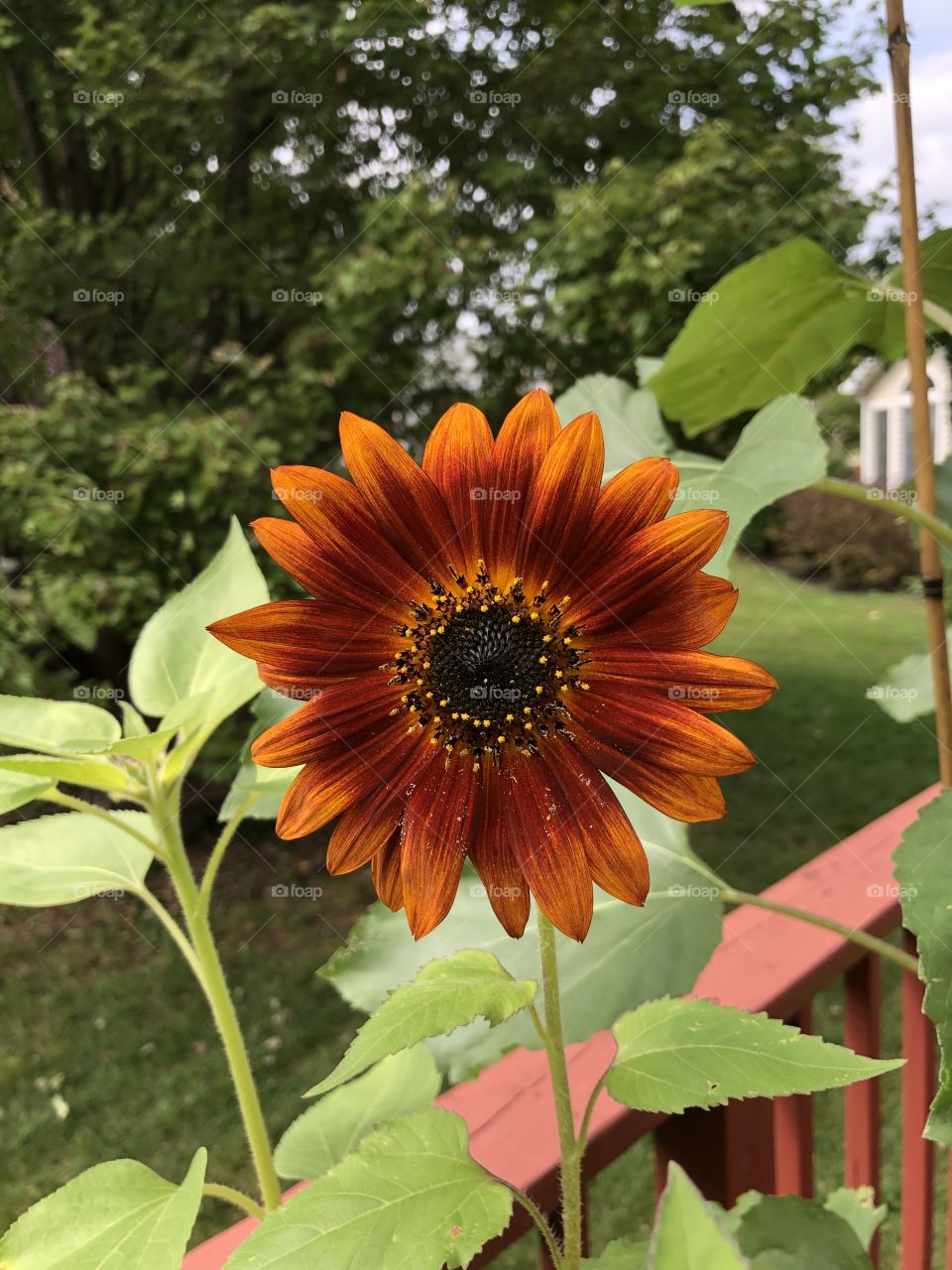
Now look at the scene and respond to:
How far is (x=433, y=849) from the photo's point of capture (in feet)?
1.44

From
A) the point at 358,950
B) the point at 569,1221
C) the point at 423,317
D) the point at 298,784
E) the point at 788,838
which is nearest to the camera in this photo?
the point at 298,784

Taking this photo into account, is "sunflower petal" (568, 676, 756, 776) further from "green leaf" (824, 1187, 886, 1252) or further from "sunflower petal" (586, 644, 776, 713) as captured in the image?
"green leaf" (824, 1187, 886, 1252)

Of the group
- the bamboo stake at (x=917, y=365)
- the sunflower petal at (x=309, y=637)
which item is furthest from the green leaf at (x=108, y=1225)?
the bamboo stake at (x=917, y=365)

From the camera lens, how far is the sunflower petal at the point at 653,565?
0.41 m

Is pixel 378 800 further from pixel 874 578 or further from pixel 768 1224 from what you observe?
pixel 874 578

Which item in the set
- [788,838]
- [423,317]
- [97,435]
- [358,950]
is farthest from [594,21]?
[358,950]

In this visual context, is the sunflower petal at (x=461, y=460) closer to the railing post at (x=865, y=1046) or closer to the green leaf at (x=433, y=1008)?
the green leaf at (x=433, y=1008)

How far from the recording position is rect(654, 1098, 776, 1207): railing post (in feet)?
2.90

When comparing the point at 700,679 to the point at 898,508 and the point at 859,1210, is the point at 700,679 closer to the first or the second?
the point at 898,508

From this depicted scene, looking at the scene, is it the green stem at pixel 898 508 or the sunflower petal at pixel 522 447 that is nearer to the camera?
the sunflower petal at pixel 522 447

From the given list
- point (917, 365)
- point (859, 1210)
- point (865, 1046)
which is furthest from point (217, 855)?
point (865, 1046)

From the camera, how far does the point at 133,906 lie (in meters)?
3.73

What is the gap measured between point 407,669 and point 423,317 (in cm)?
391

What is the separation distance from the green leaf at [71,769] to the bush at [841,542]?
9287mm
